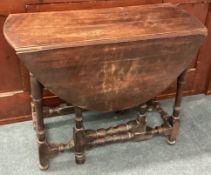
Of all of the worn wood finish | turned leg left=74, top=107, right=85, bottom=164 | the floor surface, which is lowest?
the floor surface

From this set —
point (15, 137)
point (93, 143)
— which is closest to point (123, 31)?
point (93, 143)

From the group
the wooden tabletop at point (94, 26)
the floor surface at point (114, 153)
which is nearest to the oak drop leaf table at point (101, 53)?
the wooden tabletop at point (94, 26)

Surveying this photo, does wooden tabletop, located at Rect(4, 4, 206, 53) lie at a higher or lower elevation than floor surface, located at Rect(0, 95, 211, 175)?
higher

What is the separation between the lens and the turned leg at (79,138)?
1.70m

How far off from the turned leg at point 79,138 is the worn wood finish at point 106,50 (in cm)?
13

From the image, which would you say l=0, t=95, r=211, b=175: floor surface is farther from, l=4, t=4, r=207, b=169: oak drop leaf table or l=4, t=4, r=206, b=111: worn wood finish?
l=4, t=4, r=206, b=111: worn wood finish

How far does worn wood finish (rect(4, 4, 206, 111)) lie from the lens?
1398 mm

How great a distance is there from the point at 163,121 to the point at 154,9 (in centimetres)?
74

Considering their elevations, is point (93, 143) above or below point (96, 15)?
below

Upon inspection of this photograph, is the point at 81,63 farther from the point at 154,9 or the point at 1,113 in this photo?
Result: the point at 1,113

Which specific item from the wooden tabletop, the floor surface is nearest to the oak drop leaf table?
the wooden tabletop

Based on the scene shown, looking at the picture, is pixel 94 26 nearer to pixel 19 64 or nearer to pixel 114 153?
pixel 19 64

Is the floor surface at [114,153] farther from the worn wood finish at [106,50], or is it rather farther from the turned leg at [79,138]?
the worn wood finish at [106,50]

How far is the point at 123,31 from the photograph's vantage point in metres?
1.51
